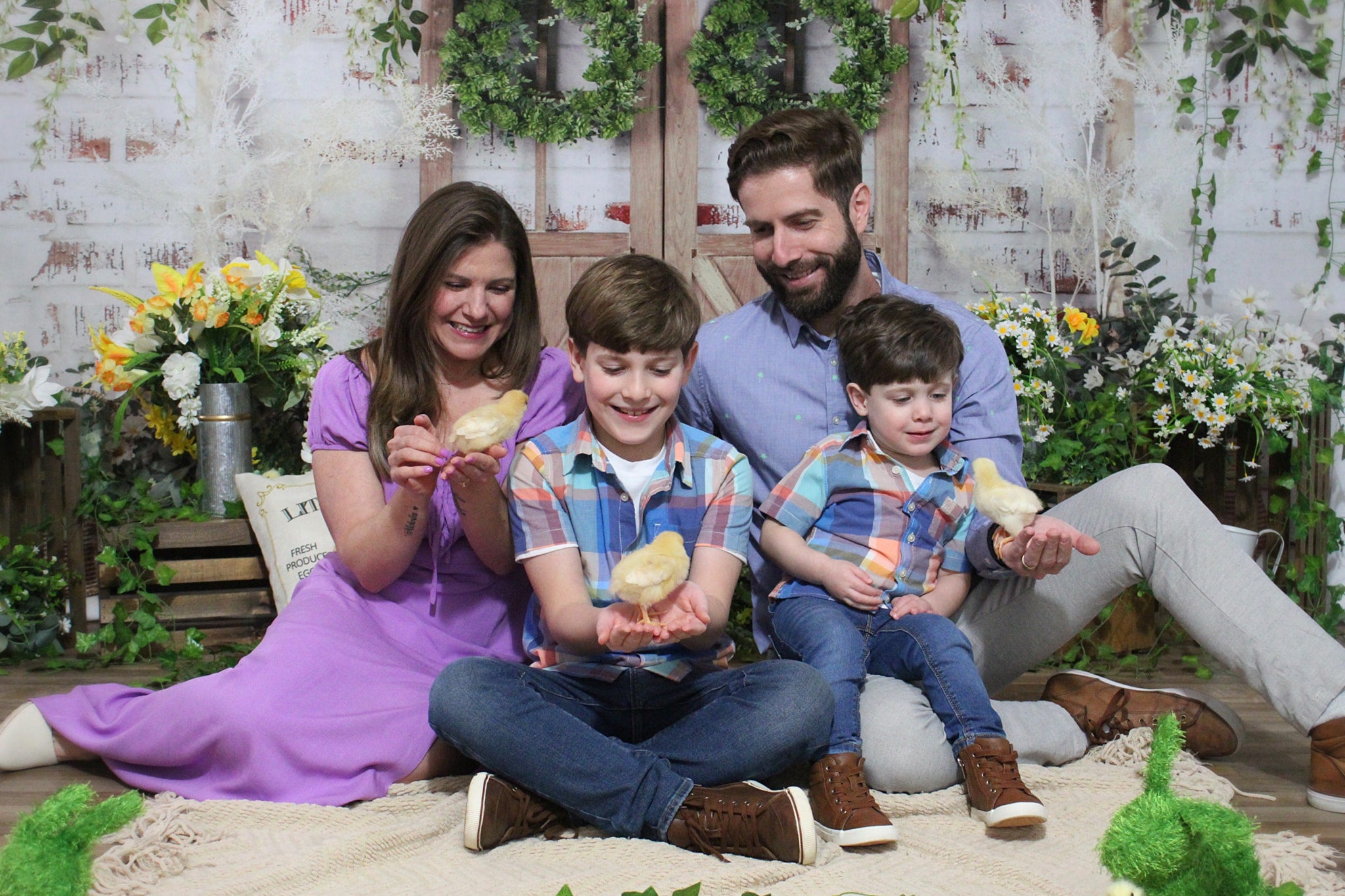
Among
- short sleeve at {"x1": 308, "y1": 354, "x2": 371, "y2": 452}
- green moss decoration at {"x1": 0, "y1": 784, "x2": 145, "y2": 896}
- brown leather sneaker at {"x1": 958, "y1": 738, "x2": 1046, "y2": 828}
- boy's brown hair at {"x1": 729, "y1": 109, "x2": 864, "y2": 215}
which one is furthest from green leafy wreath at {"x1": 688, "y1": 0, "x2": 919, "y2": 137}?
green moss decoration at {"x1": 0, "y1": 784, "x2": 145, "y2": 896}

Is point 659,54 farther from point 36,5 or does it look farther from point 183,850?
point 183,850

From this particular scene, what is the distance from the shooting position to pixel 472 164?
153 inches

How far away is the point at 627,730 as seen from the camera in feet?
6.65

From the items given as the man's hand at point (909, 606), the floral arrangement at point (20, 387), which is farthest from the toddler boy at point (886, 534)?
the floral arrangement at point (20, 387)

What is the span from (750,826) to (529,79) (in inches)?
112

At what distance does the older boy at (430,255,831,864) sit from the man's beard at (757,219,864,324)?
1.19ft

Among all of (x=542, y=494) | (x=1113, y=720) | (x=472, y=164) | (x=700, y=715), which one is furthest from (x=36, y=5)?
(x=1113, y=720)

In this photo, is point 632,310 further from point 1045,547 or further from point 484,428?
point 1045,547

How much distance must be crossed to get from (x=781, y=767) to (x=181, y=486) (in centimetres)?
230

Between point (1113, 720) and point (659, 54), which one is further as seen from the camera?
point (659, 54)

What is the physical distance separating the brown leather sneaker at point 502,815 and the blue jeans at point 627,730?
26mm

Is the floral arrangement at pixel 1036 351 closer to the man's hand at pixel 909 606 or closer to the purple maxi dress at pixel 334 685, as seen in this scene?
the man's hand at pixel 909 606

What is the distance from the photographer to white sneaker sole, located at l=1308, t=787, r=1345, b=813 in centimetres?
197

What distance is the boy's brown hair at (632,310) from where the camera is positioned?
1.96 meters
